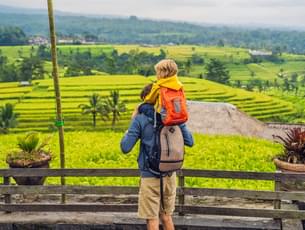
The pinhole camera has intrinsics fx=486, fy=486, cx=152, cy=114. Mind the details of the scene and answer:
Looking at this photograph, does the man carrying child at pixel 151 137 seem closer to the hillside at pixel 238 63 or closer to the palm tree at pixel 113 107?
the palm tree at pixel 113 107

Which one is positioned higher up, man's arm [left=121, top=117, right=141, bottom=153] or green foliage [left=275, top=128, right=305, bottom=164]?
man's arm [left=121, top=117, right=141, bottom=153]

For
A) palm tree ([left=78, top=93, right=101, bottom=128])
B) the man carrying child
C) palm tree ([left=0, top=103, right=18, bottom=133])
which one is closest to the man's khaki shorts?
the man carrying child

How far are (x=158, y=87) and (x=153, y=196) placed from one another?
1.12 m

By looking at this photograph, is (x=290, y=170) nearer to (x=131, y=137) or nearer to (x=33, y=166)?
(x=131, y=137)

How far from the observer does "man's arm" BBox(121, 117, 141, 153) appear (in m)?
4.77

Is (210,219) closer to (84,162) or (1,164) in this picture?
(84,162)

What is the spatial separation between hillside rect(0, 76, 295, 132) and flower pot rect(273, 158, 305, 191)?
45876mm

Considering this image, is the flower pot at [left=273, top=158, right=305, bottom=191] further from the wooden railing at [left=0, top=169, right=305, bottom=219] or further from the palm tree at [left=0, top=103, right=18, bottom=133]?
the palm tree at [left=0, top=103, right=18, bottom=133]

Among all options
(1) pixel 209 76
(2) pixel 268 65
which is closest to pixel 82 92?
(1) pixel 209 76

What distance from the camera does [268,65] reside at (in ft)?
471

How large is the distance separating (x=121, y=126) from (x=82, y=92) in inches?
Result: 428

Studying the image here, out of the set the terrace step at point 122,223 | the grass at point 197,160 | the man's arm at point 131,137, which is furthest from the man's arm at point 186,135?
the grass at point 197,160

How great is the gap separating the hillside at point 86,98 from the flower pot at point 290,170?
45.9m

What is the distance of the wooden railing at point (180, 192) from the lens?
19.1ft
